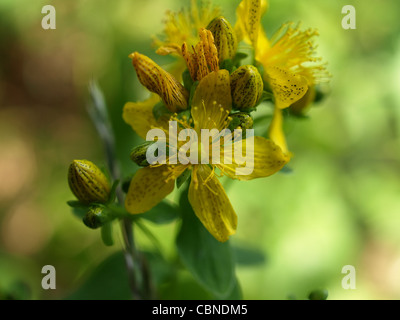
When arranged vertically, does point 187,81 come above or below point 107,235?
above

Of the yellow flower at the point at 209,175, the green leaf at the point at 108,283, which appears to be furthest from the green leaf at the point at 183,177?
the green leaf at the point at 108,283

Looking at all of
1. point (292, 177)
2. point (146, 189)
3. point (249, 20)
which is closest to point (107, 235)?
point (146, 189)

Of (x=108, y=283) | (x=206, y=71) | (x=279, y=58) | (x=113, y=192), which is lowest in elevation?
(x=108, y=283)

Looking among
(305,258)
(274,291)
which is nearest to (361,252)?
(305,258)

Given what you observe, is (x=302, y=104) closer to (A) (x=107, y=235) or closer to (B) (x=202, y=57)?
(B) (x=202, y=57)

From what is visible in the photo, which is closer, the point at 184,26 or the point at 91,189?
the point at 91,189

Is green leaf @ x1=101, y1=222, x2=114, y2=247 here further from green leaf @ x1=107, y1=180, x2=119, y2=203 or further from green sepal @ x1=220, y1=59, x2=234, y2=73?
green sepal @ x1=220, y1=59, x2=234, y2=73

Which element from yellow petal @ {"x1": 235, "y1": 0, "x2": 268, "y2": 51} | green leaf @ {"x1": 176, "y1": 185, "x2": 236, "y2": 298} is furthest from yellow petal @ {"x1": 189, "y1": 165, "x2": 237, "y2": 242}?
yellow petal @ {"x1": 235, "y1": 0, "x2": 268, "y2": 51}
